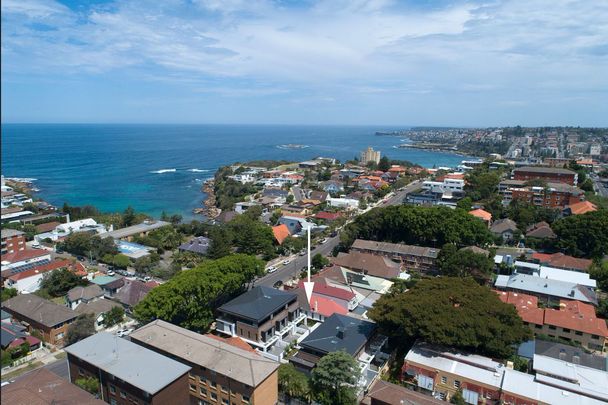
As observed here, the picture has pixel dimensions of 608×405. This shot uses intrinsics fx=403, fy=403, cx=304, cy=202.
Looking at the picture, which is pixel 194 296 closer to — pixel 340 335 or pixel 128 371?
pixel 128 371

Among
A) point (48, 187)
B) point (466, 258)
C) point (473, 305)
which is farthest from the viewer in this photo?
point (48, 187)

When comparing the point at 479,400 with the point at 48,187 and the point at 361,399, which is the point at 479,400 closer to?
the point at 361,399

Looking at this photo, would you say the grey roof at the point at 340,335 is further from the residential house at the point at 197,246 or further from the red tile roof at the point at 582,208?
the red tile roof at the point at 582,208

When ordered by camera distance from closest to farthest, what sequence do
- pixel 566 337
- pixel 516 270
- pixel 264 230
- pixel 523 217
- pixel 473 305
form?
pixel 473 305
pixel 566 337
pixel 516 270
pixel 264 230
pixel 523 217

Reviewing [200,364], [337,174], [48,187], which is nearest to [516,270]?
[200,364]

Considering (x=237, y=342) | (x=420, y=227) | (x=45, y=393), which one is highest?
(x=420, y=227)

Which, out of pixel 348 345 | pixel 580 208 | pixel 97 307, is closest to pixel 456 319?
pixel 348 345

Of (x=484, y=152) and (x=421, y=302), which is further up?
(x=484, y=152)
